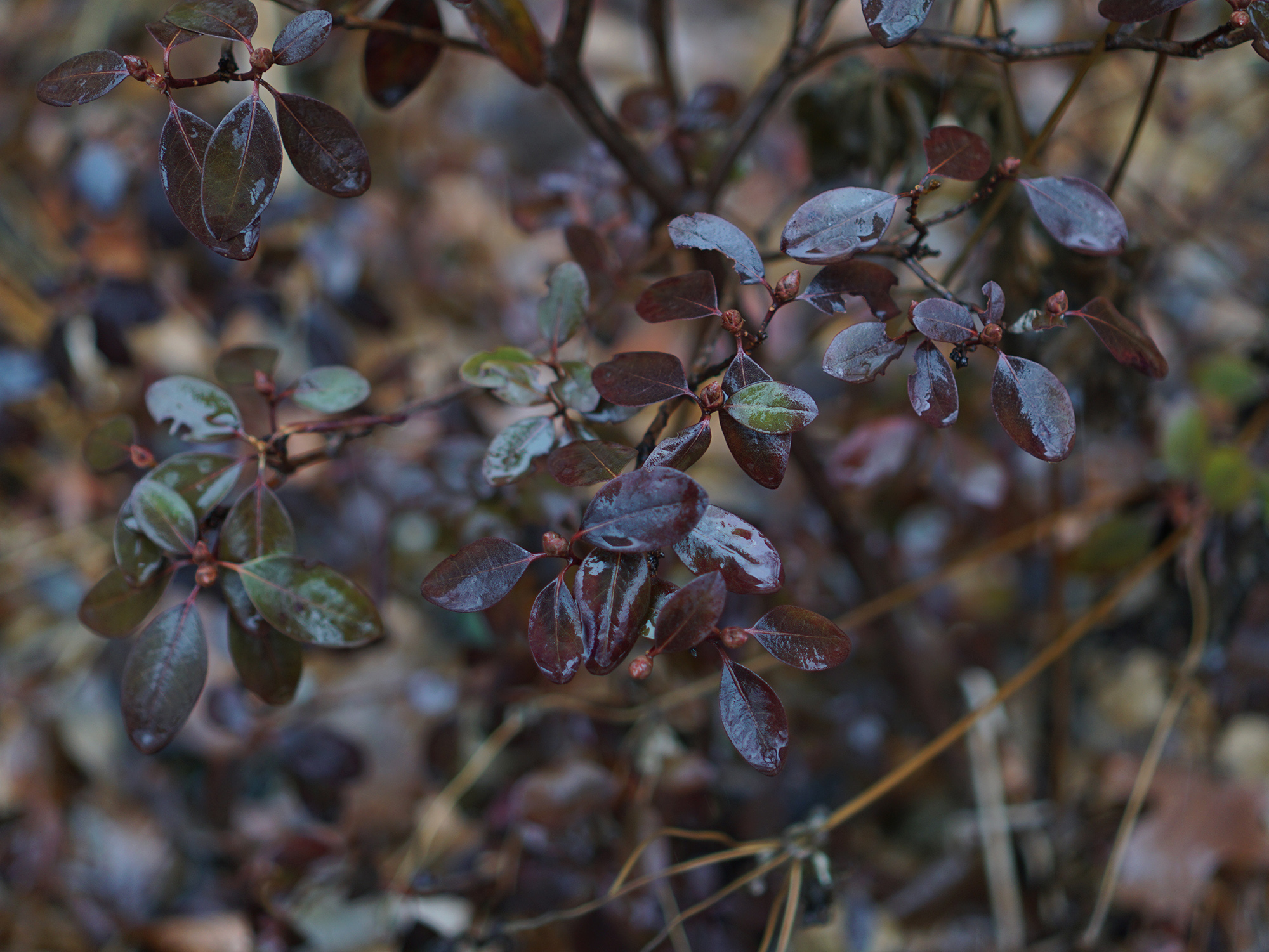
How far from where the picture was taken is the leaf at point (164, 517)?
0.47 m

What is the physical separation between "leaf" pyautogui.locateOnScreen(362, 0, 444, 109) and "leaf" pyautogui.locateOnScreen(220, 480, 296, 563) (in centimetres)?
32

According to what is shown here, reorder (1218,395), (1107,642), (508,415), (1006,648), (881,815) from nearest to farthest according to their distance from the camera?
(1218,395), (1107,642), (881,815), (1006,648), (508,415)

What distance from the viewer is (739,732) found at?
0.42 meters

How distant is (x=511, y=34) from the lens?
1.78 feet

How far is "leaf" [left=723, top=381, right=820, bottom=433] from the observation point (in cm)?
39

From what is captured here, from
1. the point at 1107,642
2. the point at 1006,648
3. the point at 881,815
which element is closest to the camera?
the point at 1107,642

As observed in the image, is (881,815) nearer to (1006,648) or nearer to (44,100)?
(1006,648)

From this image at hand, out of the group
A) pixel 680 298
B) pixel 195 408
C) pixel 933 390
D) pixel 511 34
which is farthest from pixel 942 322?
pixel 195 408

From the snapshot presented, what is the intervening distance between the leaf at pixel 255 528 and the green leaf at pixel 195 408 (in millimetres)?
50

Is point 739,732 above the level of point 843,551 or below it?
above

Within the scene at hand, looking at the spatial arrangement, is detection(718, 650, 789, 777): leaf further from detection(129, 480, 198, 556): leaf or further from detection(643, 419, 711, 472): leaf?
detection(129, 480, 198, 556): leaf

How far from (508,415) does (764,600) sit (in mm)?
705

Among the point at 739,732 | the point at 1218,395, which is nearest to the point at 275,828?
the point at 739,732

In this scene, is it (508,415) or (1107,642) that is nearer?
(1107,642)
